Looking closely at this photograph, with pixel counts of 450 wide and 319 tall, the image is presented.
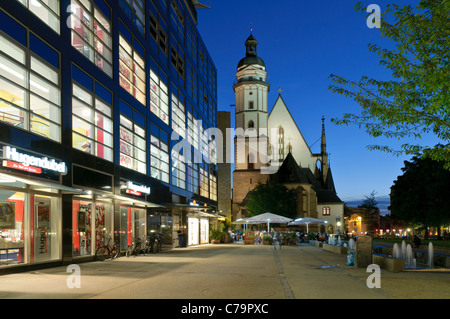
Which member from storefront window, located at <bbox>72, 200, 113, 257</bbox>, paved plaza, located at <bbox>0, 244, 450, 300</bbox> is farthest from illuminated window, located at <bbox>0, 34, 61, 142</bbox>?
paved plaza, located at <bbox>0, 244, 450, 300</bbox>

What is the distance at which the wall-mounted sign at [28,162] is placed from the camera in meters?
14.7

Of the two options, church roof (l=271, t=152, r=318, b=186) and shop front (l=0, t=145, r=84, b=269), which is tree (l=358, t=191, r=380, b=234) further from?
shop front (l=0, t=145, r=84, b=269)

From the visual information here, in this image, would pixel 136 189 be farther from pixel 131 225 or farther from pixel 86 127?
pixel 86 127

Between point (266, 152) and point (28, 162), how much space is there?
267 feet

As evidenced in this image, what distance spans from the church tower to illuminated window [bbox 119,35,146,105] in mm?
63150

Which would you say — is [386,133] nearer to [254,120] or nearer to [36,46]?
[36,46]

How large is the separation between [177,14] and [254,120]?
5629 cm

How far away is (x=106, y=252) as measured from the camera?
21.8 meters

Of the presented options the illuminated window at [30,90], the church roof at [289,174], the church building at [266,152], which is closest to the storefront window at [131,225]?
the illuminated window at [30,90]

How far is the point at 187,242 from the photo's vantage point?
3925cm

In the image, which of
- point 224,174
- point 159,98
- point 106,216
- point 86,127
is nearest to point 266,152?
point 224,174

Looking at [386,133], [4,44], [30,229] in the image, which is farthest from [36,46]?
[386,133]

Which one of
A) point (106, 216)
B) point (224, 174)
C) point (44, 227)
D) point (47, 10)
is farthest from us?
point (224, 174)

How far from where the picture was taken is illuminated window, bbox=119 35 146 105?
26438 mm
